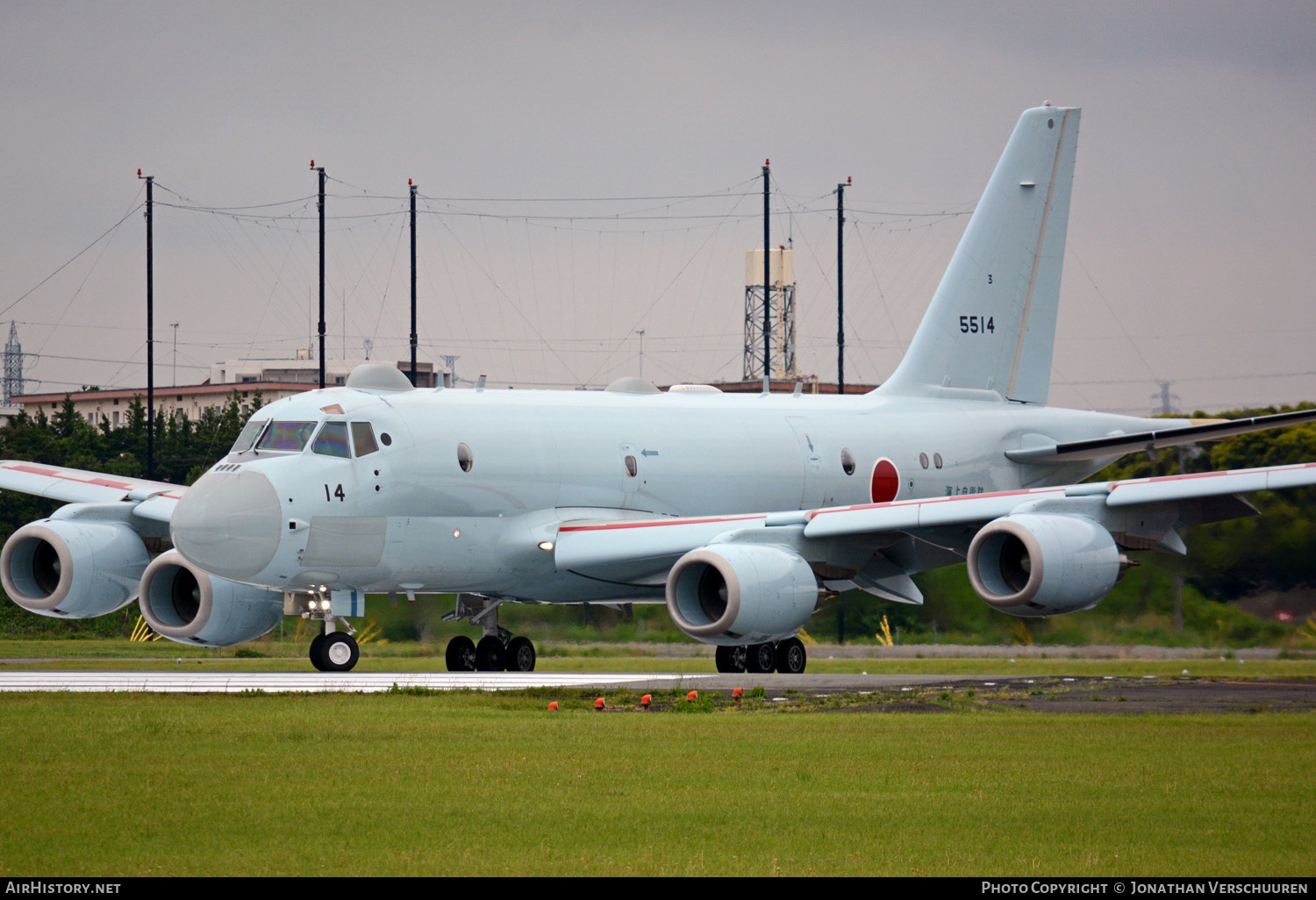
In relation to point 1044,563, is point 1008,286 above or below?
above

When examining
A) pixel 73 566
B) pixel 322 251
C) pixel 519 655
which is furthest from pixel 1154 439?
pixel 322 251

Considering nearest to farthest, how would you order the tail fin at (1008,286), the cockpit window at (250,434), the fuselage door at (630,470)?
the cockpit window at (250,434) < the fuselage door at (630,470) < the tail fin at (1008,286)

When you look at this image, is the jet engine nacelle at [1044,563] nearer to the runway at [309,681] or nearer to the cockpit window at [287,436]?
the runway at [309,681]

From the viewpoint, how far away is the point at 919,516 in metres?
22.9

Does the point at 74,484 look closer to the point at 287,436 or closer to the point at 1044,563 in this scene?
the point at 287,436

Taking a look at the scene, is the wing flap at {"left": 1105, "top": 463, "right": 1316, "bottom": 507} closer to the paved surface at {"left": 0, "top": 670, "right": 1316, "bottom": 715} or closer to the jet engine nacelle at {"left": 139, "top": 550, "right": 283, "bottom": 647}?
the paved surface at {"left": 0, "top": 670, "right": 1316, "bottom": 715}

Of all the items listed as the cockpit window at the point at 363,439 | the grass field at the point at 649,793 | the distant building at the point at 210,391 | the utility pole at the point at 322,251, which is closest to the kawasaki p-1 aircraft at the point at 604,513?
the cockpit window at the point at 363,439

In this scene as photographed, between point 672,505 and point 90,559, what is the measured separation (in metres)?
8.89

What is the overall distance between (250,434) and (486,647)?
552 cm

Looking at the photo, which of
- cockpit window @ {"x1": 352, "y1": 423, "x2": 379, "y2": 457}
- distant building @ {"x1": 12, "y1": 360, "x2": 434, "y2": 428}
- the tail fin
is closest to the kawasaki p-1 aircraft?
cockpit window @ {"x1": 352, "y1": 423, "x2": 379, "y2": 457}

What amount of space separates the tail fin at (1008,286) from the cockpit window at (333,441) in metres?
12.3

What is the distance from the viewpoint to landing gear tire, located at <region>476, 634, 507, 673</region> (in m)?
26.8

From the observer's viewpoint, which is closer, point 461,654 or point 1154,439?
point 461,654

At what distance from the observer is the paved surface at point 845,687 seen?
60.7 feet
